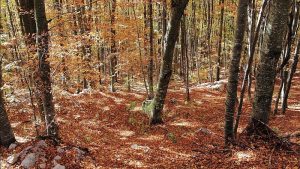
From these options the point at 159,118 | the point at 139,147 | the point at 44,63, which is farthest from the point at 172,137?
the point at 44,63

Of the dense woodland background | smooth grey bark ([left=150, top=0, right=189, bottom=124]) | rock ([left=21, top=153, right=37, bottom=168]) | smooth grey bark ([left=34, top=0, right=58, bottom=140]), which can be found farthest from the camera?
smooth grey bark ([left=150, top=0, right=189, bottom=124])

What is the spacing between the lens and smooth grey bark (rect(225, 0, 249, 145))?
21.5 ft

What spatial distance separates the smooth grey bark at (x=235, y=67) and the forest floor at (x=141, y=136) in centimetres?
50

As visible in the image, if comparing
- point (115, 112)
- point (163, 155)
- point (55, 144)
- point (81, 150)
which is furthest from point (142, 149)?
point (115, 112)

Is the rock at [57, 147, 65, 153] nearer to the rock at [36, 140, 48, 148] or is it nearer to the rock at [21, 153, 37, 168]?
the rock at [36, 140, 48, 148]

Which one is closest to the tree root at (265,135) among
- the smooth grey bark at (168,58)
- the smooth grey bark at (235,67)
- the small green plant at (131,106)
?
the smooth grey bark at (235,67)

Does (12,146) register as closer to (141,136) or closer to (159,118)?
(141,136)

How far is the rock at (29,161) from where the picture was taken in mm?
7453

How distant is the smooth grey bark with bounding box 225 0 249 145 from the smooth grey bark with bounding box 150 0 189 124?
413 cm

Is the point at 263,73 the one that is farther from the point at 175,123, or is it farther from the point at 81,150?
the point at 175,123

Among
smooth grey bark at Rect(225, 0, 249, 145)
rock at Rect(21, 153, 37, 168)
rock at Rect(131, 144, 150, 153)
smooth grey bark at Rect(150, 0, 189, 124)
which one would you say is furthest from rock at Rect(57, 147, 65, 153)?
smooth grey bark at Rect(150, 0, 189, 124)

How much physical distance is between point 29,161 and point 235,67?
19.7 feet

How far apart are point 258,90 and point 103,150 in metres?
5.45

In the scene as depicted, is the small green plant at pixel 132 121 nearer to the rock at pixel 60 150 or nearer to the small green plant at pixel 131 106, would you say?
the small green plant at pixel 131 106
